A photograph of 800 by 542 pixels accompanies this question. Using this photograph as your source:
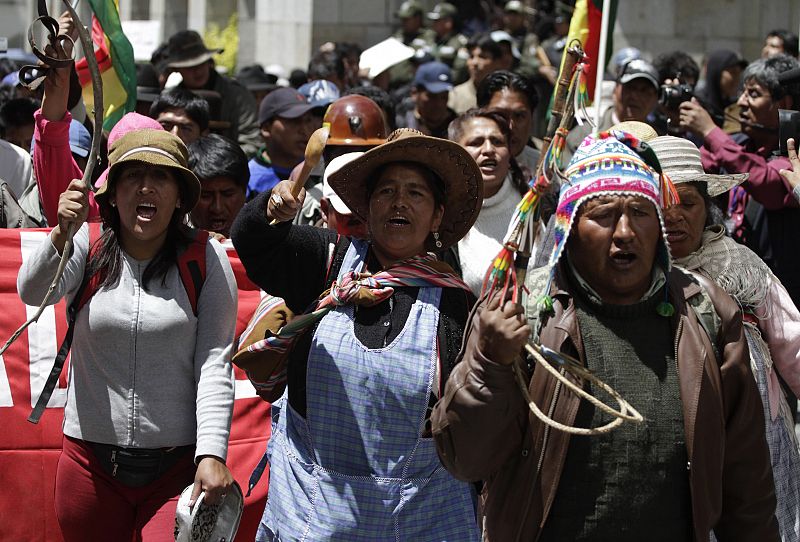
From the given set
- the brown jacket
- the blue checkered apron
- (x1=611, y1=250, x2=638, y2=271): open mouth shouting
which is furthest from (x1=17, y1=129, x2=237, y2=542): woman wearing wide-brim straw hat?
(x1=611, y1=250, x2=638, y2=271): open mouth shouting

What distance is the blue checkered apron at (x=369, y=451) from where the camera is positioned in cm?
406

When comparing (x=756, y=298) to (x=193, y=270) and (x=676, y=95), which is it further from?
(x=676, y=95)

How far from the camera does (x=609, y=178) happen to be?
3600 millimetres

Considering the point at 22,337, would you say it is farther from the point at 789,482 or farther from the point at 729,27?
the point at 729,27

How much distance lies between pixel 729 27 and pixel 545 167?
39.3ft

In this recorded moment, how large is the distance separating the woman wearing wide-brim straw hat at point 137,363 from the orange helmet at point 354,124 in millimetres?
1477

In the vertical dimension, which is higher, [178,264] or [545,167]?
[545,167]

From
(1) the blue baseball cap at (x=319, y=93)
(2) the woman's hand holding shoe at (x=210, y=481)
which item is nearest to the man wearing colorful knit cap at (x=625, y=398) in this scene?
(2) the woman's hand holding shoe at (x=210, y=481)

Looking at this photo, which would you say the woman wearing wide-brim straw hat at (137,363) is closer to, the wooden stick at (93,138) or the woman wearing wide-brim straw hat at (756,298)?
the wooden stick at (93,138)

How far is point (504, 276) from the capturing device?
11.1ft

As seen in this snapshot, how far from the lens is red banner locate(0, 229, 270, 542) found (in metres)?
5.63

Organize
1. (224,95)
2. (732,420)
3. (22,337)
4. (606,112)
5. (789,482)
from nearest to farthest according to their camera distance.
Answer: (732,420) → (789,482) → (22,337) → (606,112) → (224,95)

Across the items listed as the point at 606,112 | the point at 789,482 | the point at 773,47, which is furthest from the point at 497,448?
the point at 773,47

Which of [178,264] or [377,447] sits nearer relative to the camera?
[377,447]
